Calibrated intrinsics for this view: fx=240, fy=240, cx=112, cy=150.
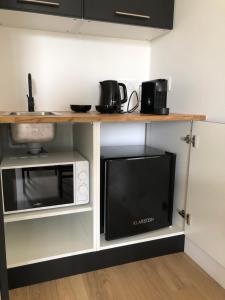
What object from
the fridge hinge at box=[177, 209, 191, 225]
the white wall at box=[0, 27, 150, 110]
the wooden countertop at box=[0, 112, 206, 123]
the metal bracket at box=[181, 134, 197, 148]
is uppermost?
the white wall at box=[0, 27, 150, 110]

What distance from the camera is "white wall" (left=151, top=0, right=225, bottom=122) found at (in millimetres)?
1188

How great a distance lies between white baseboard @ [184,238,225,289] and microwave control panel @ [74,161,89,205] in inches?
27.0

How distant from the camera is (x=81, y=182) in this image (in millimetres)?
1252

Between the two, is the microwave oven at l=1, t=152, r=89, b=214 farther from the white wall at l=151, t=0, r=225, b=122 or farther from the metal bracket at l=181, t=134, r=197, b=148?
the white wall at l=151, t=0, r=225, b=122

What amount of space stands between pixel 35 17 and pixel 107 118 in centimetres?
74

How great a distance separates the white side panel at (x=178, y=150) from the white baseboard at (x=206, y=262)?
0.44ft

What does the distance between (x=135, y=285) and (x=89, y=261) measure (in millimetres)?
262

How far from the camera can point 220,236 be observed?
1191 mm

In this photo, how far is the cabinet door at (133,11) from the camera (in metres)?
1.33

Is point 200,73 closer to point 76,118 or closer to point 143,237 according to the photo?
point 76,118

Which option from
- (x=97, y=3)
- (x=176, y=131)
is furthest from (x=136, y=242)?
(x=97, y=3)

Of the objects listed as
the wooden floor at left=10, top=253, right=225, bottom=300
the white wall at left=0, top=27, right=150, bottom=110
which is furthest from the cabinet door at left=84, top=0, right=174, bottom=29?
the wooden floor at left=10, top=253, right=225, bottom=300

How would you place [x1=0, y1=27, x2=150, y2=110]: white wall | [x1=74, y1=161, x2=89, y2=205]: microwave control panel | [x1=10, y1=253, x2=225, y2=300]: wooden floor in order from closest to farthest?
[x1=10, y1=253, x2=225, y2=300]: wooden floor, [x1=74, y1=161, x2=89, y2=205]: microwave control panel, [x1=0, y1=27, x2=150, y2=110]: white wall

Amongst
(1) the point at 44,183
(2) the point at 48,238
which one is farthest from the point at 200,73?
(2) the point at 48,238
